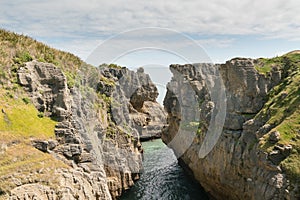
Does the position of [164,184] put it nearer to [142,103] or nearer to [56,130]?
[56,130]

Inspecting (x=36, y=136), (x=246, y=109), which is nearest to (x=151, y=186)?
(x=246, y=109)

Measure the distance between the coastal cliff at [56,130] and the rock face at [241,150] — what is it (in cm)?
1092

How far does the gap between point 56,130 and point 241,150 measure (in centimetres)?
1803

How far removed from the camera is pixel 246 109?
104ft

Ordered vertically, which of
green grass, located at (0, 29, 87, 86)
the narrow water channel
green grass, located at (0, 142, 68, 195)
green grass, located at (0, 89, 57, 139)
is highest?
green grass, located at (0, 29, 87, 86)

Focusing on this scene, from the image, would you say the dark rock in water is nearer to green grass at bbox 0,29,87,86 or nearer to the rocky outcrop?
green grass at bbox 0,29,87,86

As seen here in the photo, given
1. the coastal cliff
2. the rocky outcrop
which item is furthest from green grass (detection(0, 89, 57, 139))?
the rocky outcrop

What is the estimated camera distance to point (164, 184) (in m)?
41.9

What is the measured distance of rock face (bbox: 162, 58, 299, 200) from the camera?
74.7 feet

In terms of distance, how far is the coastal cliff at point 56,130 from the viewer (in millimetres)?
17969

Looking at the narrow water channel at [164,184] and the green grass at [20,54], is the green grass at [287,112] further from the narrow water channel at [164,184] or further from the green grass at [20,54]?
the green grass at [20,54]

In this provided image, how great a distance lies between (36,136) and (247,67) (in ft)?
78.2

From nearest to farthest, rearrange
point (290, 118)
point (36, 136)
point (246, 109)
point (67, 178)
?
point (67, 178) → point (36, 136) → point (290, 118) → point (246, 109)

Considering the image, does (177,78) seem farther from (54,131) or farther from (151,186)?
(54,131)
